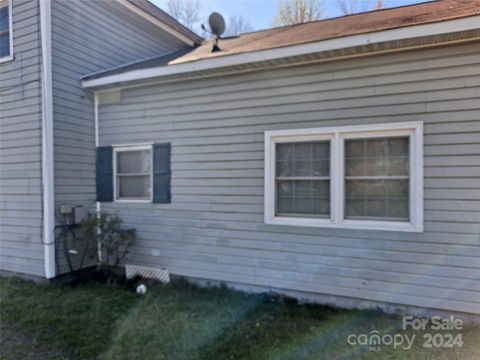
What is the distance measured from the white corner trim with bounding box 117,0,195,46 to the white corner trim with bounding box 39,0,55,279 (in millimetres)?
1632

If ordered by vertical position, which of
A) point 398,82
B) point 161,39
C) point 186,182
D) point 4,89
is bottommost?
point 186,182

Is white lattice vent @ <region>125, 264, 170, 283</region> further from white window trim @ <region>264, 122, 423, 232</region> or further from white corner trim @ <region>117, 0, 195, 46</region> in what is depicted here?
white corner trim @ <region>117, 0, 195, 46</region>

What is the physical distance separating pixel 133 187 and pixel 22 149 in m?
1.81

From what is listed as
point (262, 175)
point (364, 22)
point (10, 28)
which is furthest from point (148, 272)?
point (364, 22)

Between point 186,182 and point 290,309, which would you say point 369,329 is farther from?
point 186,182

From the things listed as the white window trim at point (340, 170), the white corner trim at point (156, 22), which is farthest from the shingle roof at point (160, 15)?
the white window trim at point (340, 170)

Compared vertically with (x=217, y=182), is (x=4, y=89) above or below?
above

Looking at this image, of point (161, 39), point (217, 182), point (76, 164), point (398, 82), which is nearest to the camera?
point (398, 82)

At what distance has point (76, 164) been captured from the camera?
5.27 metres

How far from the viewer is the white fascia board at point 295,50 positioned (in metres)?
3.25

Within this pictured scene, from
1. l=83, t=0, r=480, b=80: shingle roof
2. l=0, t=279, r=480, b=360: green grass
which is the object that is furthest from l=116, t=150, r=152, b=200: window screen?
l=0, t=279, r=480, b=360: green grass

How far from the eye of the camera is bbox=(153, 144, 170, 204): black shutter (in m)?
4.93

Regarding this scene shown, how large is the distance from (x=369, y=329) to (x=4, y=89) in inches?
250

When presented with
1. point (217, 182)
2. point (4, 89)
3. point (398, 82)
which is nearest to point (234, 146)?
point (217, 182)
